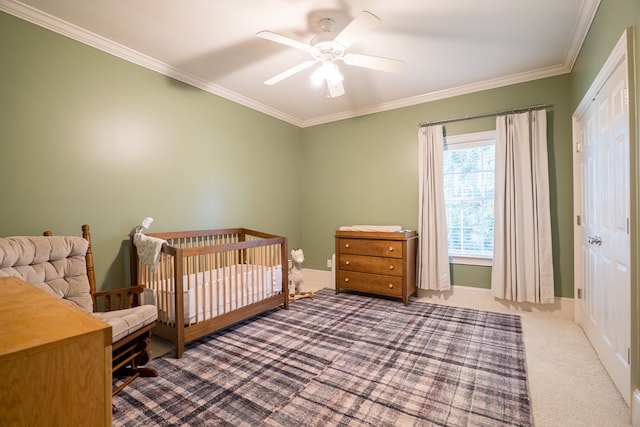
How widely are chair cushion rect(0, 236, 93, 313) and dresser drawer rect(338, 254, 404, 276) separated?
99.6 inches

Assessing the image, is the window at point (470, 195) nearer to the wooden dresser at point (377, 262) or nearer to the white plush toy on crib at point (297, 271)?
the wooden dresser at point (377, 262)

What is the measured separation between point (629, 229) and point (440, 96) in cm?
249

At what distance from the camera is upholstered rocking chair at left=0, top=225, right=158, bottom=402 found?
1688mm

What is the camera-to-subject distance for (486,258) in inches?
130

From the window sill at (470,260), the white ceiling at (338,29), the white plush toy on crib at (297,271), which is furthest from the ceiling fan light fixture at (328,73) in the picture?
the window sill at (470,260)

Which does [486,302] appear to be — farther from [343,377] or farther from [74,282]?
[74,282]

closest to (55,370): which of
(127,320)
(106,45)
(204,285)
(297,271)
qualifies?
(127,320)

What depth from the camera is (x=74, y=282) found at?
194 cm

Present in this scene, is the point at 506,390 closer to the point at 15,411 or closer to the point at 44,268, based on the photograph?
the point at 15,411

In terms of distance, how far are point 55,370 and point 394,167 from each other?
144 inches

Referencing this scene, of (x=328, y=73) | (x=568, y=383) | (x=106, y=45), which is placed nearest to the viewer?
(x=568, y=383)

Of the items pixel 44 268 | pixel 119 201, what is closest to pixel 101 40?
pixel 119 201

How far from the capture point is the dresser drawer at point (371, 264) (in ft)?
11.0

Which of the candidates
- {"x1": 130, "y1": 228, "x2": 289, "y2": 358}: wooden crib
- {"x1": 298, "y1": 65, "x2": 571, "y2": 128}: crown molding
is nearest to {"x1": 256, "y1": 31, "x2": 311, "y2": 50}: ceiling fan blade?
{"x1": 130, "y1": 228, "x2": 289, "y2": 358}: wooden crib
